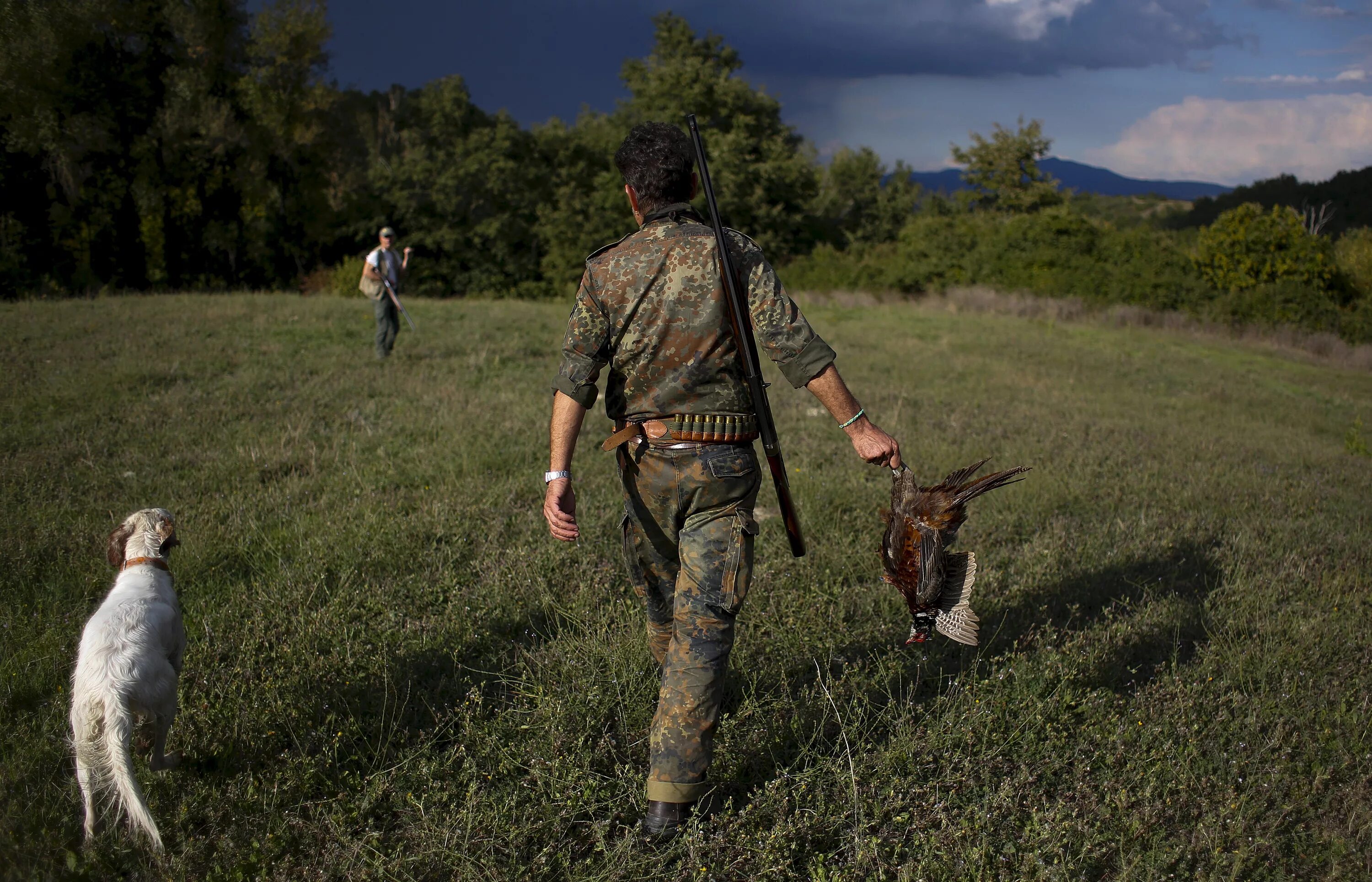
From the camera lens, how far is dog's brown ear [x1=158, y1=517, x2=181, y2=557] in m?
3.03

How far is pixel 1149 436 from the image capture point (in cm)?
943

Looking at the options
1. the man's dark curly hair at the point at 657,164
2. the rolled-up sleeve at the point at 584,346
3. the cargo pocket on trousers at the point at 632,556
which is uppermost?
the man's dark curly hair at the point at 657,164

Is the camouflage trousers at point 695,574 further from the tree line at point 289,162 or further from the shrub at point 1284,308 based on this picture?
the shrub at point 1284,308

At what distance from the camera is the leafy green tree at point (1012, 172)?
39.7 metres

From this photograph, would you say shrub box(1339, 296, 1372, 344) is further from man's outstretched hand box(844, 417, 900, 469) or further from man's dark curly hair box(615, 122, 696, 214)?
man's dark curly hair box(615, 122, 696, 214)

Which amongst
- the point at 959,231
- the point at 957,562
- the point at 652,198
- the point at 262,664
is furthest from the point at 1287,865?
the point at 959,231

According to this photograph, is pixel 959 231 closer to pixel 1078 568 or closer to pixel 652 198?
pixel 1078 568

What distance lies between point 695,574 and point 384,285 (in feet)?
31.1

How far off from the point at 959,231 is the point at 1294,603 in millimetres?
33615

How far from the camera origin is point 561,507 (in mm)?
2869

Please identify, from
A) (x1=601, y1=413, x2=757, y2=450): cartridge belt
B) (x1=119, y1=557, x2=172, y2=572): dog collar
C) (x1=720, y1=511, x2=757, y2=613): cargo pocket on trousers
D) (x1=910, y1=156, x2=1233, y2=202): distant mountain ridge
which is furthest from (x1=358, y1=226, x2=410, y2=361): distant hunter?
(x1=910, y1=156, x2=1233, y2=202): distant mountain ridge

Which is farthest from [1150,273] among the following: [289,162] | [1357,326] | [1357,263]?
[289,162]

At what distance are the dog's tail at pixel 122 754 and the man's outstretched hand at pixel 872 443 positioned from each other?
240cm

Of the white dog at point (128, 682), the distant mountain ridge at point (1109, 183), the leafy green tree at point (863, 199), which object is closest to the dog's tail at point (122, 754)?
the white dog at point (128, 682)
